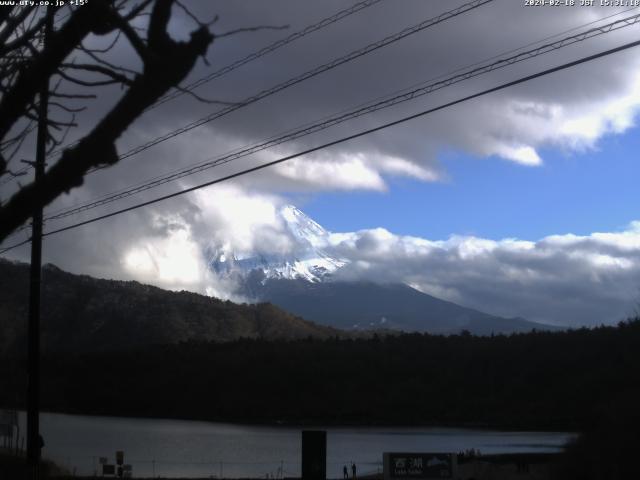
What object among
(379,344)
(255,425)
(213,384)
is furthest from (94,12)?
(379,344)

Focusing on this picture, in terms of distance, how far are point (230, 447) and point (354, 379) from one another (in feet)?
196

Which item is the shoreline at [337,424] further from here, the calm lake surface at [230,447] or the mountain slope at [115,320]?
the mountain slope at [115,320]

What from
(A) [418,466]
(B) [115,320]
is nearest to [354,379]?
(B) [115,320]

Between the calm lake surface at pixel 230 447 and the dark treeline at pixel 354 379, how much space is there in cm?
1171

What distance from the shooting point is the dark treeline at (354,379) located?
113250mm

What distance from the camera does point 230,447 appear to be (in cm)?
7212

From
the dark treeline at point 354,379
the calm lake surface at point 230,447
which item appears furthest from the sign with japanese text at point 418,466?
the dark treeline at point 354,379

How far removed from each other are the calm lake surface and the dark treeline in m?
11.7

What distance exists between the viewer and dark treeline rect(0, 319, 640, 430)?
113 m

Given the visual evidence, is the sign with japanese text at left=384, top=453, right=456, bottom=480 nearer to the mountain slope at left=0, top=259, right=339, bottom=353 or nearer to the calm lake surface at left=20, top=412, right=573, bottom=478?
the calm lake surface at left=20, top=412, right=573, bottom=478

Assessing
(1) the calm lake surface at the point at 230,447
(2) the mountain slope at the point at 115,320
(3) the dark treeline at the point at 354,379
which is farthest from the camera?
(2) the mountain slope at the point at 115,320

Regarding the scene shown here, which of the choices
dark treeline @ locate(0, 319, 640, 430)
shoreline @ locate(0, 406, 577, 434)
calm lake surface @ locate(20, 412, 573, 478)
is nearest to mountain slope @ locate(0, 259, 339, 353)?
dark treeline @ locate(0, 319, 640, 430)

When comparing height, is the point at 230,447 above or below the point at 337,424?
above

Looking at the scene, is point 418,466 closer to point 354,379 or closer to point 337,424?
point 337,424
